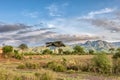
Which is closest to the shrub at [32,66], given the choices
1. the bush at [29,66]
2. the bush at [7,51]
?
the bush at [29,66]

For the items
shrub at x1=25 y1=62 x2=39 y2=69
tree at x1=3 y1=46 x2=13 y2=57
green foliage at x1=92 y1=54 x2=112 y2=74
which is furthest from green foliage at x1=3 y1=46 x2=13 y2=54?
green foliage at x1=92 y1=54 x2=112 y2=74

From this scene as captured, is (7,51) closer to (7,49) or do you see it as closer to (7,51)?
(7,51)

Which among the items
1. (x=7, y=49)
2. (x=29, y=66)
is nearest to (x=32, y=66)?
(x=29, y=66)

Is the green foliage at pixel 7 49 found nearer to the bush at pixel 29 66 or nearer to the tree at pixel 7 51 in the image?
the tree at pixel 7 51

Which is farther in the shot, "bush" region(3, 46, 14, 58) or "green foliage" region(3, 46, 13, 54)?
"green foliage" region(3, 46, 13, 54)

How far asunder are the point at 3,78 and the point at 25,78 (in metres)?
2.39

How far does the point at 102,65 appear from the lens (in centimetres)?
4050

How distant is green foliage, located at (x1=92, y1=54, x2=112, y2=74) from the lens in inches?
1582

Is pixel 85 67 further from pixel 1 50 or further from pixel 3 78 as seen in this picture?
pixel 1 50

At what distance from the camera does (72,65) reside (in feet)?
156

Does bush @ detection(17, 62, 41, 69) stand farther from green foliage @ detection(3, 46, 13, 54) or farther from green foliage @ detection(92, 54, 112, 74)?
green foliage @ detection(3, 46, 13, 54)

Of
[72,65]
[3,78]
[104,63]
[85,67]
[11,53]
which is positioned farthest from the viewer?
[11,53]

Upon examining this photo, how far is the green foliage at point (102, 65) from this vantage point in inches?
1582

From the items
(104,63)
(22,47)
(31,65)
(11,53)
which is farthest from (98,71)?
(22,47)
